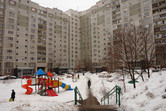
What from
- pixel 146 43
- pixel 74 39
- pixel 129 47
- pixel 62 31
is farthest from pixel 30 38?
pixel 146 43

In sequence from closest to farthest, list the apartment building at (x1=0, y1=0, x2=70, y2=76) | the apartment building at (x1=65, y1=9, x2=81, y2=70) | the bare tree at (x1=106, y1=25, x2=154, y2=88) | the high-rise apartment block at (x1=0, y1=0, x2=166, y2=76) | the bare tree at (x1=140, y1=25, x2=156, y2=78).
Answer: the bare tree at (x1=106, y1=25, x2=154, y2=88)
the bare tree at (x1=140, y1=25, x2=156, y2=78)
the apartment building at (x1=0, y1=0, x2=70, y2=76)
the high-rise apartment block at (x1=0, y1=0, x2=166, y2=76)
the apartment building at (x1=65, y1=9, x2=81, y2=70)

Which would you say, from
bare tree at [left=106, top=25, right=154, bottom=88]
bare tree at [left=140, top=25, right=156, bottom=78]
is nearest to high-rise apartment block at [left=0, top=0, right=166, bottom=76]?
bare tree at [left=140, top=25, right=156, bottom=78]

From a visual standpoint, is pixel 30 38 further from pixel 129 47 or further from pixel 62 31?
pixel 129 47

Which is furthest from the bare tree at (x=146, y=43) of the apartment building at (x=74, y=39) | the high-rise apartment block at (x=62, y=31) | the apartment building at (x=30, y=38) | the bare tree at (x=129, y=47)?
the apartment building at (x=74, y=39)

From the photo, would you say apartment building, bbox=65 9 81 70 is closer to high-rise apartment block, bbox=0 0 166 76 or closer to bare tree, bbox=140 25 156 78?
high-rise apartment block, bbox=0 0 166 76

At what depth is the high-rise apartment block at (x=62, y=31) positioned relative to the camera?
4500 cm

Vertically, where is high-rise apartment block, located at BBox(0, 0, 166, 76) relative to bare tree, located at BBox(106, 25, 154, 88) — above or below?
above

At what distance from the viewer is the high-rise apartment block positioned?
45000mm

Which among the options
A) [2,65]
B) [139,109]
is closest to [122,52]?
[139,109]

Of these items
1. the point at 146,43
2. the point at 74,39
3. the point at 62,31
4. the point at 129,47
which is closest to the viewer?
the point at 129,47

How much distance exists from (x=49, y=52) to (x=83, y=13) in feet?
126

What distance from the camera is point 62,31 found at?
219ft

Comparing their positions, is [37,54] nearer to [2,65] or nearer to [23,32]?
[23,32]

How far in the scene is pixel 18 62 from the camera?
1847 inches
